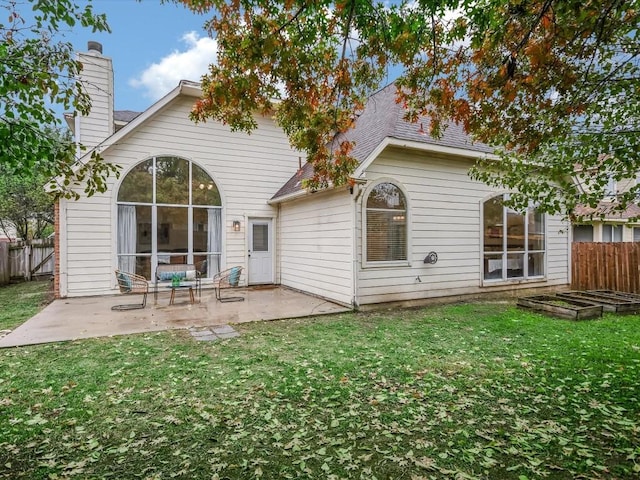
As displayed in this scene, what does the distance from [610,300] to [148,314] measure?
998 cm

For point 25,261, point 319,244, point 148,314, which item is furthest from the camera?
point 25,261

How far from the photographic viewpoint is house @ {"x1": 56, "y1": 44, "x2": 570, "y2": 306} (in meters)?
8.04

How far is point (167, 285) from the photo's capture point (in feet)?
32.0

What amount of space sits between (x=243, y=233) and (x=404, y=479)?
9145 millimetres

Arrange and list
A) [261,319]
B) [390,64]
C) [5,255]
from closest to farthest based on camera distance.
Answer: [390,64]
[261,319]
[5,255]

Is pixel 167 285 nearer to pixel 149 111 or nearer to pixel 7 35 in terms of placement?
pixel 149 111

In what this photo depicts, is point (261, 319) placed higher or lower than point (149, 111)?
lower

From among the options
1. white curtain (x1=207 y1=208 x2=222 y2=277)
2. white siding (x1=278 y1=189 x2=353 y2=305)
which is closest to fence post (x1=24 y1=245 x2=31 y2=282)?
white curtain (x1=207 y1=208 x2=222 y2=277)

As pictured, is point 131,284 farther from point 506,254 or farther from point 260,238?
point 506,254

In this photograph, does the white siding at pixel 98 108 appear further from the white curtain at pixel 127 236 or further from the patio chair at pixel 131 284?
the patio chair at pixel 131 284

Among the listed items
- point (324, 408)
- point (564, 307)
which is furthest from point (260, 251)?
point (324, 408)

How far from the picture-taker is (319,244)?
9.03 meters

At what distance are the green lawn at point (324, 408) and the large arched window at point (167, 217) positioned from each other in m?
4.44

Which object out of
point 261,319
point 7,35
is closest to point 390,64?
point 7,35
